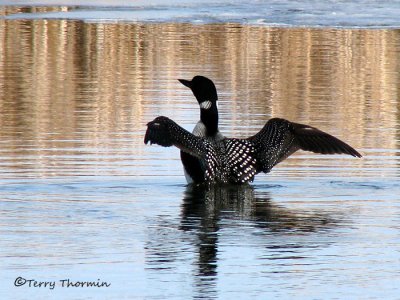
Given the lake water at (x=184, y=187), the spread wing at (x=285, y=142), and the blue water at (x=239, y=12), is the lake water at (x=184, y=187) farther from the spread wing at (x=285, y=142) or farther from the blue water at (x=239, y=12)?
the blue water at (x=239, y=12)

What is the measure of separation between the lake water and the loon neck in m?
0.44

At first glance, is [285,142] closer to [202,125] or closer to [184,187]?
[202,125]

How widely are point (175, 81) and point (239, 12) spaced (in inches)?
353

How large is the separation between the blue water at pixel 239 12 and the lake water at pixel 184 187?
13.0 feet

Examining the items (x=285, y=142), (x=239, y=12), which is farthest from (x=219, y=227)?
(x=239, y=12)

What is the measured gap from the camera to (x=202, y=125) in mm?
9438

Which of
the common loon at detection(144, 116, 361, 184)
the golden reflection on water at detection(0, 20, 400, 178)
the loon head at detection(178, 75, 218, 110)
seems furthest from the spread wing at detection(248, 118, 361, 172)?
the golden reflection on water at detection(0, 20, 400, 178)

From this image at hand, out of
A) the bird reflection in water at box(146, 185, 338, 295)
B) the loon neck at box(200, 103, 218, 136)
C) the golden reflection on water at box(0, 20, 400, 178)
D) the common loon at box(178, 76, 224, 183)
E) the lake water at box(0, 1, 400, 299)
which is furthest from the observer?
the golden reflection on water at box(0, 20, 400, 178)

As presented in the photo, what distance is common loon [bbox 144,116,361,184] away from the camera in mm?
8820

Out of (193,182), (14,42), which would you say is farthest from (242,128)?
(14,42)

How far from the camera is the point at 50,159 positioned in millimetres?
10031

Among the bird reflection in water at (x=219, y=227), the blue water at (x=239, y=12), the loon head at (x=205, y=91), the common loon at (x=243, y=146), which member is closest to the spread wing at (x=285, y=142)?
the common loon at (x=243, y=146)

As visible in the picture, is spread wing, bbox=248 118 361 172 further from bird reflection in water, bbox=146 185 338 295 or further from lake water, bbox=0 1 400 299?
bird reflection in water, bbox=146 185 338 295

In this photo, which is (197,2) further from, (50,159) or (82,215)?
(82,215)
